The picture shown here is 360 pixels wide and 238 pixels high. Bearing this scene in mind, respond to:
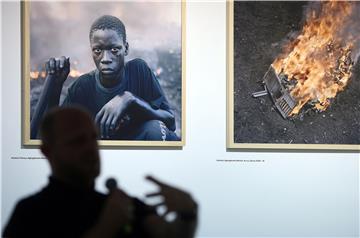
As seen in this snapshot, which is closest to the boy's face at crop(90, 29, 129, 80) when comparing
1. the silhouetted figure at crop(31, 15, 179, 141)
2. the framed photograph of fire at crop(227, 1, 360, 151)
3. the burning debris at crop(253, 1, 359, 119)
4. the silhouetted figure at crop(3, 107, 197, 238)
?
the silhouetted figure at crop(31, 15, 179, 141)

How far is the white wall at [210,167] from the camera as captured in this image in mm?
2699

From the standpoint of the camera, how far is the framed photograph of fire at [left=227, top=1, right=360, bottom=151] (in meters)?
2.76

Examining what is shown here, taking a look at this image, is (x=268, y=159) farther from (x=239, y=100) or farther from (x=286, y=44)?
(x=286, y=44)

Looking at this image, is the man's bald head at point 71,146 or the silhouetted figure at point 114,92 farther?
the silhouetted figure at point 114,92

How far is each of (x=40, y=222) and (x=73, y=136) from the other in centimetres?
22

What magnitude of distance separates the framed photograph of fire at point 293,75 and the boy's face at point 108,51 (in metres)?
0.60

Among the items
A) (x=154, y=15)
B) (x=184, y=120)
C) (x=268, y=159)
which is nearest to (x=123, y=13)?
(x=154, y=15)

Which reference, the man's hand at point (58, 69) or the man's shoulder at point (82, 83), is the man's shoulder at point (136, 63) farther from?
the man's hand at point (58, 69)

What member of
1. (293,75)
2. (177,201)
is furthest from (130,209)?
(293,75)

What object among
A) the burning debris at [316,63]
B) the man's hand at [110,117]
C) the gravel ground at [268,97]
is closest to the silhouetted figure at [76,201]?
the man's hand at [110,117]

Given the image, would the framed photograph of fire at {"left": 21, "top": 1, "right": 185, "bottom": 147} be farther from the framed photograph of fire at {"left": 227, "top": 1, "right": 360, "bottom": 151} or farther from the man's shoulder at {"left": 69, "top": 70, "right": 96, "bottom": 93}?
the framed photograph of fire at {"left": 227, "top": 1, "right": 360, "bottom": 151}

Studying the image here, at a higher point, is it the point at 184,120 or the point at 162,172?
the point at 184,120

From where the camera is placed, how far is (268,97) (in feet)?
9.11

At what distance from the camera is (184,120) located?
2723 millimetres
